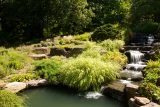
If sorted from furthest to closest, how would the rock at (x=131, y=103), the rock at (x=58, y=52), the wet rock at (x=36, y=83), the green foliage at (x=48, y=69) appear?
1. the rock at (x=58, y=52)
2. the green foliage at (x=48, y=69)
3. the wet rock at (x=36, y=83)
4. the rock at (x=131, y=103)

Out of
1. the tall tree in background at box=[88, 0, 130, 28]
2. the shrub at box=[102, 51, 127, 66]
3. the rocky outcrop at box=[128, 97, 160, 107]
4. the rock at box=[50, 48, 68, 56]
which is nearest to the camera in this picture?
the rocky outcrop at box=[128, 97, 160, 107]

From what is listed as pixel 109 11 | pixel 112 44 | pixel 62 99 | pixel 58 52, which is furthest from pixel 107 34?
pixel 109 11

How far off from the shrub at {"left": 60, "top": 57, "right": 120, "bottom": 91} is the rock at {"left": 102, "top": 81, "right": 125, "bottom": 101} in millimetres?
348

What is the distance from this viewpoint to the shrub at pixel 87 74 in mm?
11836

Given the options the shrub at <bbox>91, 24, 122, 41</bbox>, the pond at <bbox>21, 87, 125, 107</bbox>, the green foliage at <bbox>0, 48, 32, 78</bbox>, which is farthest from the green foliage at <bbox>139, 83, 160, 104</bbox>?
the shrub at <bbox>91, 24, 122, 41</bbox>

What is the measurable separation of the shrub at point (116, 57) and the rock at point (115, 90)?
189cm

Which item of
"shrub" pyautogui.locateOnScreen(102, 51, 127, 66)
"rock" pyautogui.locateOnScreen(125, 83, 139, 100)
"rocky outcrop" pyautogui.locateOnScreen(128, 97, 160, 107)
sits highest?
"shrub" pyautogui.locateOnScreen(102, 51, 127, 66)

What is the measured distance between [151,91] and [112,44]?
224 inches

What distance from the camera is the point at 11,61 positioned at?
46.1 ft

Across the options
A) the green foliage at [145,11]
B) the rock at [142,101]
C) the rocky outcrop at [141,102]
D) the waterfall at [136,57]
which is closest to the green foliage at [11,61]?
the waterfall at [136,57]

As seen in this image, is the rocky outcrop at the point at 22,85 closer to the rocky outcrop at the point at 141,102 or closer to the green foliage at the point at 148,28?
the rocky outcrop at the point at 141,102

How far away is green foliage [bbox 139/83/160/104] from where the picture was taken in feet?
32.5

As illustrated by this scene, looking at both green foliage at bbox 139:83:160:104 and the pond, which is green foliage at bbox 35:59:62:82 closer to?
the pond

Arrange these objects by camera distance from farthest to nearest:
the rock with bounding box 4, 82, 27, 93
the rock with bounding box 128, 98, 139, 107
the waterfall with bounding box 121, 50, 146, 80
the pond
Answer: the waterfall with bounding box 121, 50, 146, 80
the rock with bounding box 4, 82, 27, 93
the pond
the rock with bounding box 128, 98, 139, 107
